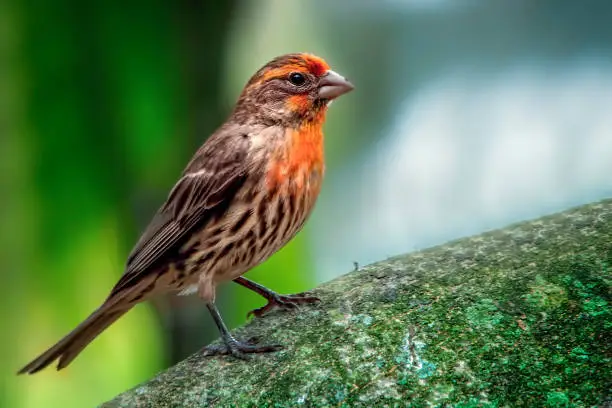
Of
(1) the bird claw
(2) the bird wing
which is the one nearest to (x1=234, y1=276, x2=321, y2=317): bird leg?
(1) the bird claw

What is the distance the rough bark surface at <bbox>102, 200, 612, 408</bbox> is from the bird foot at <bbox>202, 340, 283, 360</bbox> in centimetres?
3

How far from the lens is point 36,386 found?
3.79 m

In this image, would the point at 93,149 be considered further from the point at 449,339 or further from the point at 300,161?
the point at 449,339

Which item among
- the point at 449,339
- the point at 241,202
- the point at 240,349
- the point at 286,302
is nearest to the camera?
the point at 449,339

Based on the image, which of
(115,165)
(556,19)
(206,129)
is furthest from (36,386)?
(556,19)

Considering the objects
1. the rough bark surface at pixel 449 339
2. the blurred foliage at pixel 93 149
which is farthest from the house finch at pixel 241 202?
the blurred foliage at pixel 93 149

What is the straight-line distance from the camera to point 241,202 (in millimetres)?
2637

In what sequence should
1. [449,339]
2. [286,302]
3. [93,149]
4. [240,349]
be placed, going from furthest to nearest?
1. [93,149]
2. [286,302]
3. [240,349]
4. [449,339]

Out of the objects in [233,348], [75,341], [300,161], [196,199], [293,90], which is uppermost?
[293,90]

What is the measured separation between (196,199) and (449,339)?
106 cm

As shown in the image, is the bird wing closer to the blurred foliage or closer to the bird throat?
the bird throat

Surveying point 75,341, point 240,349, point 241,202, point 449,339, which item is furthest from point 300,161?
point 75,341

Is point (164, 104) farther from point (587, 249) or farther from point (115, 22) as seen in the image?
point (587, 249)

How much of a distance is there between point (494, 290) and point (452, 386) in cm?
46
